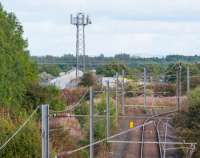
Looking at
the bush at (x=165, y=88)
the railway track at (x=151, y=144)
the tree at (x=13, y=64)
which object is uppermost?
the tree at (x=13, y=64)

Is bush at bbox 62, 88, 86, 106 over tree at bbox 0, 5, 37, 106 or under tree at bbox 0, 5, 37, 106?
under

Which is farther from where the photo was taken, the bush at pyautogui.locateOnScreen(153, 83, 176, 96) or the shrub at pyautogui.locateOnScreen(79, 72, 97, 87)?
the shrub at pyautogui.locateOnScreen(79, 72, 97, 87)

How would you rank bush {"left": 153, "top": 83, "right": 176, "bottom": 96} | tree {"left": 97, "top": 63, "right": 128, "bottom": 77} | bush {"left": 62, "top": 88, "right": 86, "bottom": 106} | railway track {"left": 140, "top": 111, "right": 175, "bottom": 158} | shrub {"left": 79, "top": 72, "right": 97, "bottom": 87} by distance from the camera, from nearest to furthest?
railway track {"left": 140, "top": 111, "right": 175, "bottom": 158}, bush {"left": 62, "top": 88, "right": 86, "bottom": 106}, bush {"left": 153, "top": 83, "right": 176, "bottom": 96}, shrub {"left": 79, "top": 72, "right": 97, "bottom": 87}, tree {"left": 97, "top": 63, "right": 128, "bottom": 77}

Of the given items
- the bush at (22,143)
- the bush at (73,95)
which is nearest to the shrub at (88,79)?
the bush at (73,95)

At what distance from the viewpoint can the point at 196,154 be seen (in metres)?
30.0

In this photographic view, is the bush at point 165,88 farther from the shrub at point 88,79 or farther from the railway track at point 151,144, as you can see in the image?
the railway track at point 151,144

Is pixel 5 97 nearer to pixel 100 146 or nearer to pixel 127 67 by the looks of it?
pixel 100 146

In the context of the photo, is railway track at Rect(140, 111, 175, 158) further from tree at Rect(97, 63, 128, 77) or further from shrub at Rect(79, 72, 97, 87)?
tree at Rect(97, 63, 128, 77)

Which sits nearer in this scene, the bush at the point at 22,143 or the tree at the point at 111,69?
the bush at the point at 22,143

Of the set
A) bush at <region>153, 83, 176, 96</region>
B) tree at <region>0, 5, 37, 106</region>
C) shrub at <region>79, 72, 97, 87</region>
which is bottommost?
bush at <region>153, 83, 176, 96</region>

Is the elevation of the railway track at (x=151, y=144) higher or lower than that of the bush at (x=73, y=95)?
lower

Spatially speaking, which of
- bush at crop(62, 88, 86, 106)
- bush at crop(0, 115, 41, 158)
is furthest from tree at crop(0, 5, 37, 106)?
bush at crop(62, 88, 86, 106)

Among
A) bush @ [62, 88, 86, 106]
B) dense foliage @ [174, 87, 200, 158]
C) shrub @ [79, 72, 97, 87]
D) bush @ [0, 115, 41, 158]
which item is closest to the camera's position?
bush @ [0, 115, 41, 158]

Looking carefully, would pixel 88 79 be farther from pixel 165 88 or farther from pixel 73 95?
pixel 73 95
